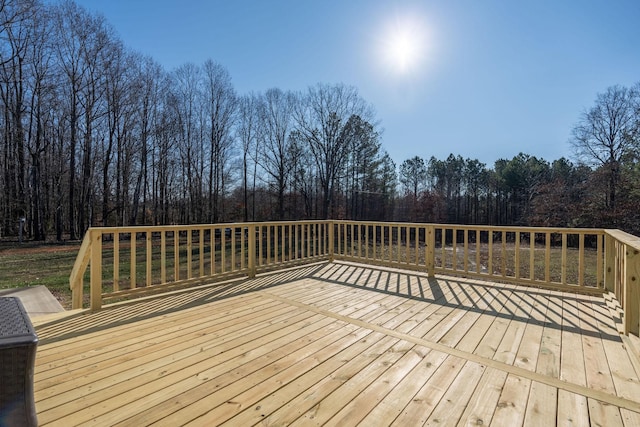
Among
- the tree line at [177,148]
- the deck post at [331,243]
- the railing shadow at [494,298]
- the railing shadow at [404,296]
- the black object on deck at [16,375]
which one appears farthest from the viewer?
the tree line at [177,148]

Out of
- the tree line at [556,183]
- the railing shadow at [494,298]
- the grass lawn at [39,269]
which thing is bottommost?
the grass lawn at [39,269]

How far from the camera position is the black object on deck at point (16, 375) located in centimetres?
84

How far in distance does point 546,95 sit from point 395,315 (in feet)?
27.2

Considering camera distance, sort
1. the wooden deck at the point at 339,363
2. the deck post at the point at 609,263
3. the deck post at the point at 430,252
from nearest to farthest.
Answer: the wooden deck at the point at 339,363
the deck post at the point at 609,263
the deck post at the point at 430,252

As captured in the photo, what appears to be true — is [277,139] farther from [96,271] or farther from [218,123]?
[96,271]

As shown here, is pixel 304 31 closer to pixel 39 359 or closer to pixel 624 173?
pixel 39 359

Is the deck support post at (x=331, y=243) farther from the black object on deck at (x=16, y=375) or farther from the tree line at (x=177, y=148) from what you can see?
the tree line at (x=177, y=148)

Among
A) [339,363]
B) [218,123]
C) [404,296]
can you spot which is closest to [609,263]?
[404,296]

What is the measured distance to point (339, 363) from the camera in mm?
1971

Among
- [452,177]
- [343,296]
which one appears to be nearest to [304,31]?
[343,296]

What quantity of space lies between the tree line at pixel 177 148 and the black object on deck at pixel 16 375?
1587 cm

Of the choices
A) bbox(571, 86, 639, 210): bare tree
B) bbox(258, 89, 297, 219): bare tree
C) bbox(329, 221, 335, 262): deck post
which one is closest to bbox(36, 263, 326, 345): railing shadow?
bbox(329, 221, 335, 262): deck post

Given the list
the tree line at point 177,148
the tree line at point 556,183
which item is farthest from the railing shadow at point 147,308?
the tree line at point 556,183

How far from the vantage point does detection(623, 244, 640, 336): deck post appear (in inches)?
91.4
